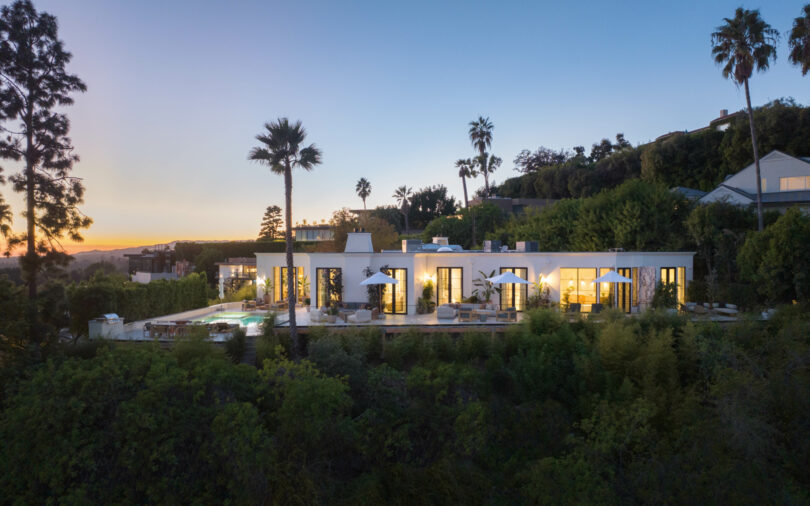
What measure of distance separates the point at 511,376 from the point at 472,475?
10.1 feet

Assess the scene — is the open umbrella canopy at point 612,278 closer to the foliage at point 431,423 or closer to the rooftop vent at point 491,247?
the foliage at point 431,423

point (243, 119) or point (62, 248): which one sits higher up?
point (243, 119)

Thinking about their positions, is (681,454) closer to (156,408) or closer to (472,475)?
(472,475)

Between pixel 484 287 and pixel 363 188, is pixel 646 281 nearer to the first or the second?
pixel 484 287

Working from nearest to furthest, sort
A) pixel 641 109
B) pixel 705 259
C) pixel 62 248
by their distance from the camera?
pixel 62 248
pixel 705 259
pixel 641 109

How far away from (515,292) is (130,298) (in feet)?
48.9

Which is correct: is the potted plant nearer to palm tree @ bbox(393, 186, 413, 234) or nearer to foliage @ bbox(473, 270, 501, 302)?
foliage @ bbox(473, 270, 501, 302)

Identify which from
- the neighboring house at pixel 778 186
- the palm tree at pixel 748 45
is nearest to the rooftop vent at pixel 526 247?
the palm tree at pixel 748 45

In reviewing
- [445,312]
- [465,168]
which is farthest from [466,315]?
[465,168]

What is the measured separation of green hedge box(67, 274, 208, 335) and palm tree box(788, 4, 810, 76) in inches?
1184

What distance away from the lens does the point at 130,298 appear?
16.1 metres

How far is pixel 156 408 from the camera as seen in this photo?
900 centimetres

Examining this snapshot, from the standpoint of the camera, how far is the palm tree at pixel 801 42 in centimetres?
1967

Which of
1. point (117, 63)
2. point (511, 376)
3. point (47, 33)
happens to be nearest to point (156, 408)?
point (511, 376)
